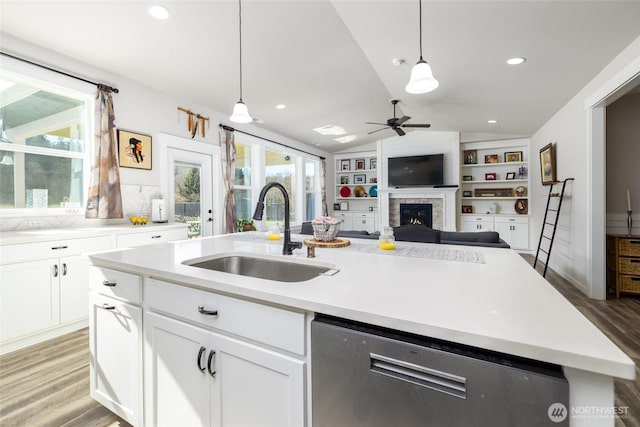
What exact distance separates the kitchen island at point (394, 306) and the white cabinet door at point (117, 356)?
0.03m

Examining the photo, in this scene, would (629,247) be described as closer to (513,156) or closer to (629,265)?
(629,265)

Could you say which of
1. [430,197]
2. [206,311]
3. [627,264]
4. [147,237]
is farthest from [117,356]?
[430,197]

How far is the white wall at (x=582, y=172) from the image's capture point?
2857mm

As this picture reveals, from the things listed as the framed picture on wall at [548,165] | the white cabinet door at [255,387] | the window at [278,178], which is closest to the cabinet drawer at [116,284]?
the white cabinet door at [255,387]

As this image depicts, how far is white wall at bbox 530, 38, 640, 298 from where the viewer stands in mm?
2857

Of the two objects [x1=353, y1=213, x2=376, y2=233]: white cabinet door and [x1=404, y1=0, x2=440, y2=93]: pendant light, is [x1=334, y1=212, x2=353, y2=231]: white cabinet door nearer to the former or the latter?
[x1=353, y1=213, x2=376, y2=233]: white cabinet door

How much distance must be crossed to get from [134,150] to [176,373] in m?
3.13

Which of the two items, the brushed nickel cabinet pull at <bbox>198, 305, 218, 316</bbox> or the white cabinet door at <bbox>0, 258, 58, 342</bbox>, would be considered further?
the white cabinet door at <bbox>0, 258, 58, 342</bbox>

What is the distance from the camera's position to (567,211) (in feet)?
13.7

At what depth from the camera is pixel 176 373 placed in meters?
1.23

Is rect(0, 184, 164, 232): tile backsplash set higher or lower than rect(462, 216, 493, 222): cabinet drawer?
higher

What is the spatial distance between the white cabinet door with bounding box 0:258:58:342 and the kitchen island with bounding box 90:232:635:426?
136 cm

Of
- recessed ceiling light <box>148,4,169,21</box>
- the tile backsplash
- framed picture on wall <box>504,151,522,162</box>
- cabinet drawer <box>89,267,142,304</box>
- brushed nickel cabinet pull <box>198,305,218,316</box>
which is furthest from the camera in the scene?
framed picture on wall <box>504,151,522,162</box>

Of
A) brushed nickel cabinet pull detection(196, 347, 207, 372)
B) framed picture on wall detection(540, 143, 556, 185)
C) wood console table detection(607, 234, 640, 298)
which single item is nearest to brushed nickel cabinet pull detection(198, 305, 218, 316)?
brushed nickel cabinet pull detection(196, 347, 207, 372)
